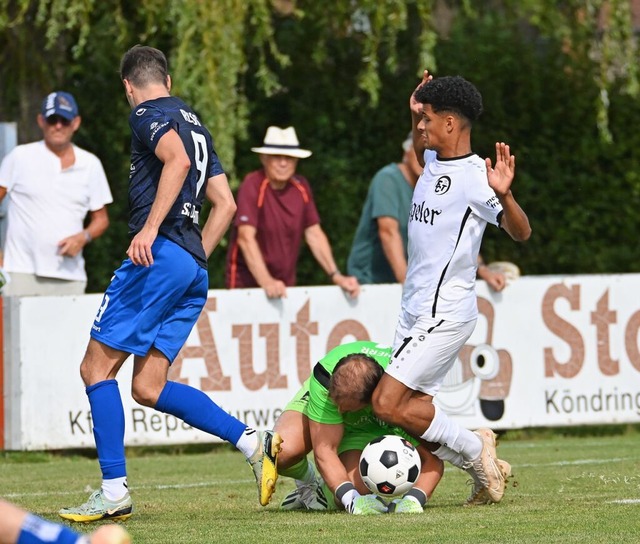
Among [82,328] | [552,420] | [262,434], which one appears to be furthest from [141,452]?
[262,434]

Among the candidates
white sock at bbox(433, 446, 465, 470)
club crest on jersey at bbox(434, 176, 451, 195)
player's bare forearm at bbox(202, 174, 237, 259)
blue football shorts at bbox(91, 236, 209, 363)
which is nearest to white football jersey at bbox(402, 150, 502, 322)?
Result: club crest on jersey at bbox(434, 176, 451, 195)

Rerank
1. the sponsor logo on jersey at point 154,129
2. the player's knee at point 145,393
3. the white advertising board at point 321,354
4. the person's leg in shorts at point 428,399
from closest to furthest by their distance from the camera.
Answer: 1. the sponsor logo on jersey at point 154,129
2. the player's knee at point 145,393
3. the person's leg in shorts at point 428,399
4. the white advertising board at point 321,354

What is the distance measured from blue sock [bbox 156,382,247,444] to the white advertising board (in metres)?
4.15

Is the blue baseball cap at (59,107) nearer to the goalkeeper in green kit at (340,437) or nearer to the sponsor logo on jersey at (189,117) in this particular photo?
the goalkeeper in green kit at (340,437)

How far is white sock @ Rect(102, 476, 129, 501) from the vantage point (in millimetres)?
7012

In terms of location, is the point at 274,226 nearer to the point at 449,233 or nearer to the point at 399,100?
the point at 399,100

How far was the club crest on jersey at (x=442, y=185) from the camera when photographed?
24.9 ft

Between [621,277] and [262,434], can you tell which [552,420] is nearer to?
[621,277]

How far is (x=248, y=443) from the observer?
7.26 meters

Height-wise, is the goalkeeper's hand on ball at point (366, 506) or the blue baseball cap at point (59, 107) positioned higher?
the blue baseball cap at point (59, 107)

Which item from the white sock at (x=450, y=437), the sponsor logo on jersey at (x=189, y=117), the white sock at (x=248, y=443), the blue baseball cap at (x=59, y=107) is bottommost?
the white sock at (x=450, y=437)

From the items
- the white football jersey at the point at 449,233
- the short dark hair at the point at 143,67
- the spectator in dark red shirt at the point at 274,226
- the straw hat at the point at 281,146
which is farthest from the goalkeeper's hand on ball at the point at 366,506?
the straw hat at the point at 281,146

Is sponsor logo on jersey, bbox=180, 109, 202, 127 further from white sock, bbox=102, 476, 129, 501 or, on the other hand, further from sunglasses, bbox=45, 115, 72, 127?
sunglasses, bbox=45, 115, 72, 127

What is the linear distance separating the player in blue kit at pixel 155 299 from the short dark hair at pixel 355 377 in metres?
0.40
